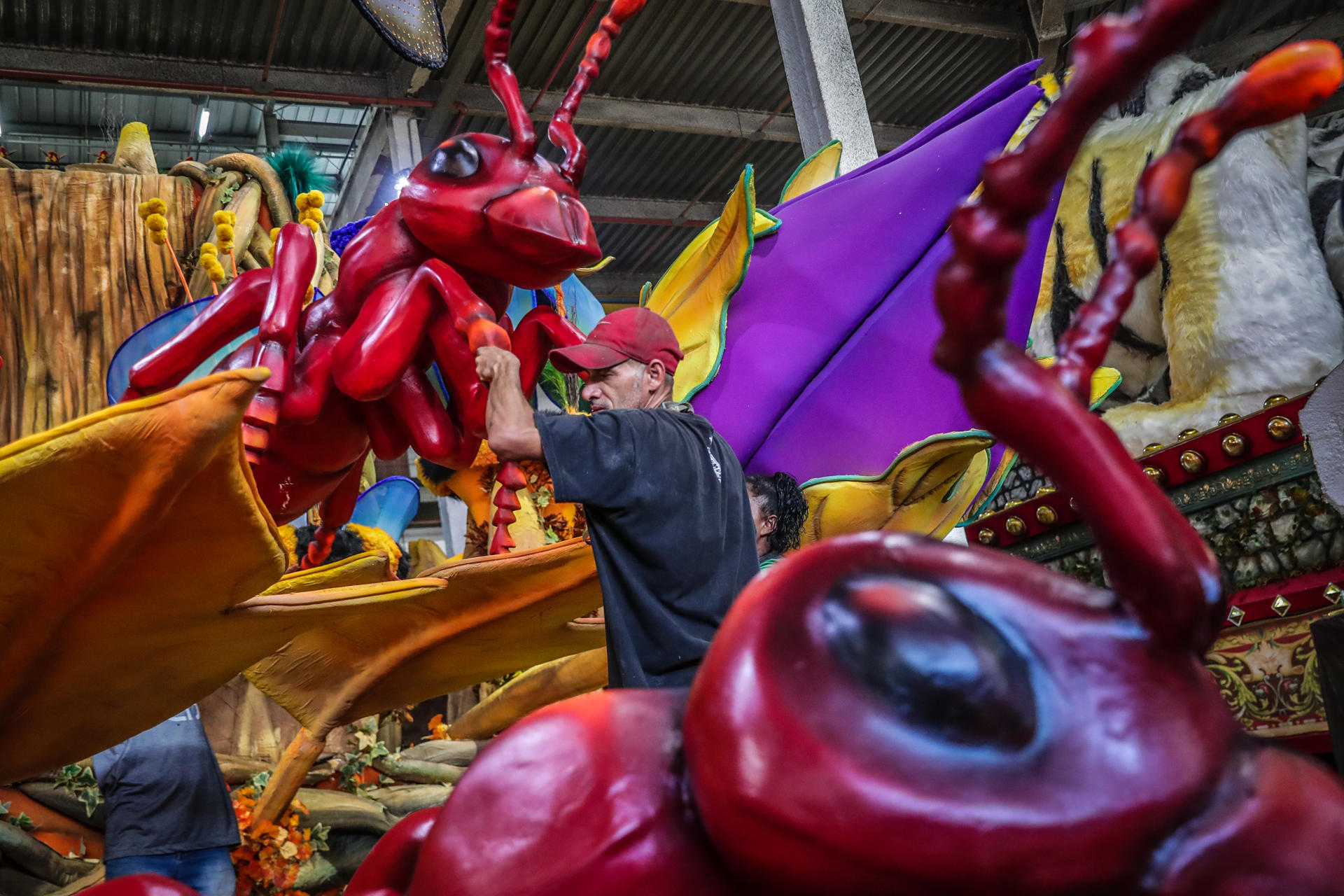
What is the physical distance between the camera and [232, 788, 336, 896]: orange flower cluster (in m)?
2.42

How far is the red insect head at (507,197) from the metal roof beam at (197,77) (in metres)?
5.20

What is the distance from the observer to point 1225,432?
8.01 ft

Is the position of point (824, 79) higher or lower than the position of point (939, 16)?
lower

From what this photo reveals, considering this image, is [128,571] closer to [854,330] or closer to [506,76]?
[506,76]

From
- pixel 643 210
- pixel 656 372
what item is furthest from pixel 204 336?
pixel 643 210

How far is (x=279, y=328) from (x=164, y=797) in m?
1.23

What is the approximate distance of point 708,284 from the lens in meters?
2.45

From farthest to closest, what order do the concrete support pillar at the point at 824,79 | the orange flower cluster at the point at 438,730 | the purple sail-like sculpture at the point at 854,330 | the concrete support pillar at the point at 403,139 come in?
the concrete support pillar at the point at 403,139
the concrete support pillar at the point at 824,79
the orange flower cluster at the point at 438,730
the purple sail-like sculpture at the point at 854,330

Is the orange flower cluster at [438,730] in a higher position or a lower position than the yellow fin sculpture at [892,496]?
lower

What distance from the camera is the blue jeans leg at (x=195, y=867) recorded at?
229cm

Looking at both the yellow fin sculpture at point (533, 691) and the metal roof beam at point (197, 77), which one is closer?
the yellow fin sculpture at point (533, 691)

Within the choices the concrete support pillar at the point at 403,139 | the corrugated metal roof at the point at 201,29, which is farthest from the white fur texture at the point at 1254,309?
the corrugated metal roof at the point at 201,29

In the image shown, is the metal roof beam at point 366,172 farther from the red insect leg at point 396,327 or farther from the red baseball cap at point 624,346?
the red baseball cap at point 624,346

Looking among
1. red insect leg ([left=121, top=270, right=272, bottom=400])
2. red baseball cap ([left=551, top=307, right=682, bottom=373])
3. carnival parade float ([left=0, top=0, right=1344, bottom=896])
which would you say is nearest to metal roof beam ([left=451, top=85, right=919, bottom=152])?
carnival parade float ([left=0, top=0, right=1344, bottom=896])
